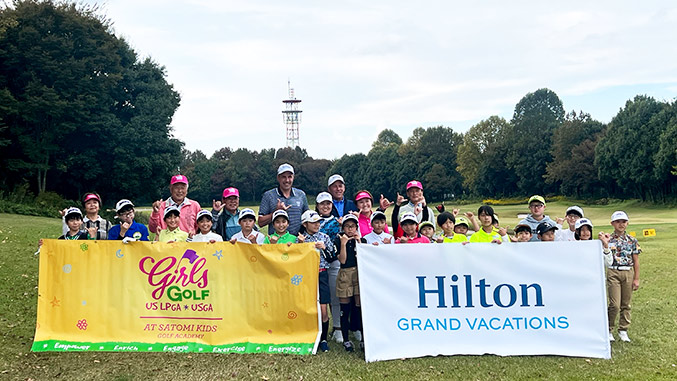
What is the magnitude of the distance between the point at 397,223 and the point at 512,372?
2.80m

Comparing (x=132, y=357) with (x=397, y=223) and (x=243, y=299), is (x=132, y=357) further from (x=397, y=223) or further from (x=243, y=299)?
(x=397, y=223)

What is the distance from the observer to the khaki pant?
7027 mm

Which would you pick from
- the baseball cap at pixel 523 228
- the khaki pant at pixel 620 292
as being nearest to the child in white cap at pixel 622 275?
the khaki pant at pixel 620 292

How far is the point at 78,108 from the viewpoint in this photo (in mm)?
31156

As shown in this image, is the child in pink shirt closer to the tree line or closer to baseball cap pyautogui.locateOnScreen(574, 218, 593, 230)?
baseball cap pyautogui.locateOnScreen(574, 218, 593, 230)

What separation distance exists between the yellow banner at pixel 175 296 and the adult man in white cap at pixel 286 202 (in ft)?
2.86

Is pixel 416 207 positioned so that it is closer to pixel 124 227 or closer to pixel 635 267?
pixel 635 267

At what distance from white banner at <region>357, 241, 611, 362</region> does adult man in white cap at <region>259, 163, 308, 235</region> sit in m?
1.41

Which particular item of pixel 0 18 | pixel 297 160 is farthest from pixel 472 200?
pixel 0 18

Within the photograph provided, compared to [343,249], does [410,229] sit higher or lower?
higher

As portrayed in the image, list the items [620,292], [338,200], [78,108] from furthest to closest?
[78,108], [338,200], [620,292]

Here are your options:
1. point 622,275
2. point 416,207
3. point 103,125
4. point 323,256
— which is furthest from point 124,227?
point 103,125

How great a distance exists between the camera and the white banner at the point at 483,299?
6371mm

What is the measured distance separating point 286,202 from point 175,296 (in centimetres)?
195
